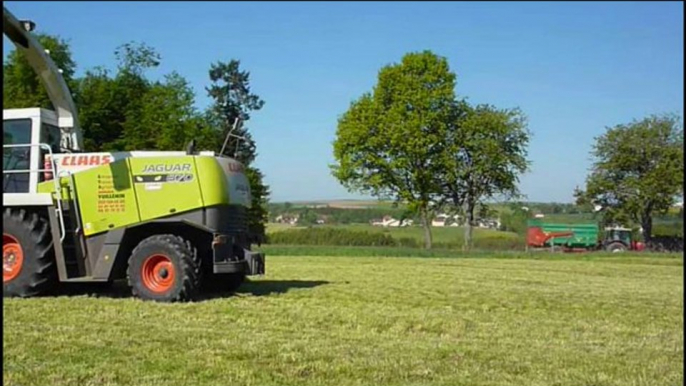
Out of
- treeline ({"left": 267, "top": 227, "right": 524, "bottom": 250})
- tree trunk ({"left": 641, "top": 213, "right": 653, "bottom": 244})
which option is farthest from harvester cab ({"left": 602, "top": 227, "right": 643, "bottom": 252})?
treeline ({"left": 267, "top": 227, "right": 524, "bottom": 250})

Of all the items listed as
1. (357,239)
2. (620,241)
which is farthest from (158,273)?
(620,241)

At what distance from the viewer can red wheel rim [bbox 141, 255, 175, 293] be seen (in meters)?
11.5

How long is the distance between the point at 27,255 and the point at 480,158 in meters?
45.9

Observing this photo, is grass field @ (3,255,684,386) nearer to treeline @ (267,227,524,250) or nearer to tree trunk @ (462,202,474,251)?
tree trunk @ (462,202,474,251)

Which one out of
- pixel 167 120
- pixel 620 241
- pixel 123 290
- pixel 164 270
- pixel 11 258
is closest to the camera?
pixel 164 270

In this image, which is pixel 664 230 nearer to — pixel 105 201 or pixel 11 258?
pixel 105 201

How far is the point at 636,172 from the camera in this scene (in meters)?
58.1

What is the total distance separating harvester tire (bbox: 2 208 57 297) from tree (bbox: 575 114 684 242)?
49.8m

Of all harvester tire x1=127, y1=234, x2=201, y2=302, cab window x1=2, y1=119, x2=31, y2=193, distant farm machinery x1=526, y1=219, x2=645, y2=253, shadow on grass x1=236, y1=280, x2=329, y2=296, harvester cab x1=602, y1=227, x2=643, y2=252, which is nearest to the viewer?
harvester tire x1=127, y1=234, x2=201, y2=302

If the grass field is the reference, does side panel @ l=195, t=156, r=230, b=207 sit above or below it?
above

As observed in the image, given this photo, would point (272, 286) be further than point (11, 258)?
Yes

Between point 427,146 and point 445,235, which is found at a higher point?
point 427,146

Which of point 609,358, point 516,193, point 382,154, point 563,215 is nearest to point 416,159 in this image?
point 382,154

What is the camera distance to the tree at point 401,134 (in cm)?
5472
